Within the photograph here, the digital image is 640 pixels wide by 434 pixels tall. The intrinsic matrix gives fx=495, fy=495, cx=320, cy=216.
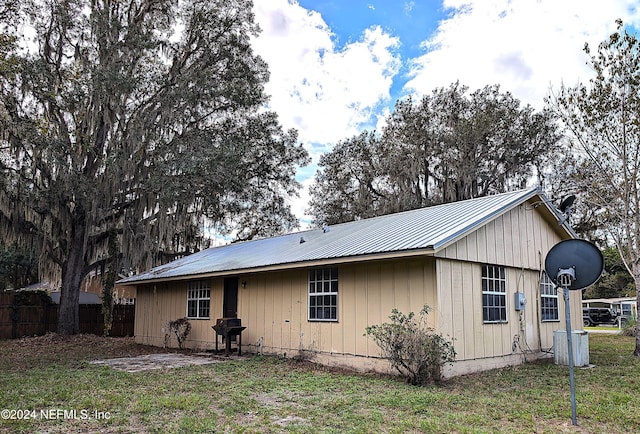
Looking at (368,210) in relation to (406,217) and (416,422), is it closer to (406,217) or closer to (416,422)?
(406,217)

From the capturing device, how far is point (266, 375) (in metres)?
8.90

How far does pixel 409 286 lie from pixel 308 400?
10.0ft

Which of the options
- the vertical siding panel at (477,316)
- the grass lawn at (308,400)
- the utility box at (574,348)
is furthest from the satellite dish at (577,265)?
the utility box at (574,348)

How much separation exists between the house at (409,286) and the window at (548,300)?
4 centimetres

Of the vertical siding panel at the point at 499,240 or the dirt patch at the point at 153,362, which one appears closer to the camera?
the vertical siding panel at the point at 499,240

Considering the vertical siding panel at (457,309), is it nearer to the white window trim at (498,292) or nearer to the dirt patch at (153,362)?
the white window trim at (498,292)

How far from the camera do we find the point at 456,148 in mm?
23312

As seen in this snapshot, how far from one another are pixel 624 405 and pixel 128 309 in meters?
18.3

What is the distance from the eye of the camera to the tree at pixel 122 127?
15242mm

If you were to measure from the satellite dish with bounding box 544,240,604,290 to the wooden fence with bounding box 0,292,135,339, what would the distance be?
1791cm

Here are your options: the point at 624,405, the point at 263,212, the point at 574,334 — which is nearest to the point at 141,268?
the point at 263,212

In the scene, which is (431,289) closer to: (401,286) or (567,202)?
(401,286)

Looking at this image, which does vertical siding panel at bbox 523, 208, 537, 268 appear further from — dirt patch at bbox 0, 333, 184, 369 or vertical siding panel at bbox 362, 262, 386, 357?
dirt patch at bbox 0, 333, 184, 369

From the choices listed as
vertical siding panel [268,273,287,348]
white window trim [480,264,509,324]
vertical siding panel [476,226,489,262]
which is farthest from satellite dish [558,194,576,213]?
vertical siding panel [268,273,287,348]
